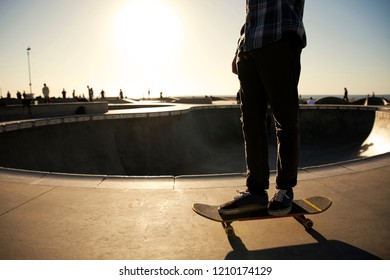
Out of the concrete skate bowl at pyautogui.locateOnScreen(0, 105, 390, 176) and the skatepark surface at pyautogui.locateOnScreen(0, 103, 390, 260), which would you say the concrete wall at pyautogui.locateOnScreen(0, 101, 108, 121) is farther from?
the skatepark surface at pyautogui.locateOnScreen(0, 103, 390, 260)

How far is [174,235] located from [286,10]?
1983 millimetres

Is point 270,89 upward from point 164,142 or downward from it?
upward

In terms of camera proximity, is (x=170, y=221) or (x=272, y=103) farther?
(x=170, y=221)

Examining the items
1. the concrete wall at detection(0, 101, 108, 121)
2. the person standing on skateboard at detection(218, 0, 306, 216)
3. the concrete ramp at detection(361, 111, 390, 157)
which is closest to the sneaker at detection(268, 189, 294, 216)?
the person standing on skateboard at detection(218, 0, 306, 216)

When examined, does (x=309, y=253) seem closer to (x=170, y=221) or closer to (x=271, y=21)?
(x=170, y=221)

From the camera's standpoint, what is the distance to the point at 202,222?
7.34 ft

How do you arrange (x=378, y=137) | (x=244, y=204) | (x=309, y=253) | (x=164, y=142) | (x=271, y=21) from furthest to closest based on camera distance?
(x=164, y=142), (x=378, y=137), (x=244, y=204), (x=271, y=21), (x=309, y=253)

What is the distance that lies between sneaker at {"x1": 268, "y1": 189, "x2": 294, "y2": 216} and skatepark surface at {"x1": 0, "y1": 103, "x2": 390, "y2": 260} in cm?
15

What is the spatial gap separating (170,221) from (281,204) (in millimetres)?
949

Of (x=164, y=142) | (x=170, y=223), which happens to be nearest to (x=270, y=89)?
(x=170, y=223)

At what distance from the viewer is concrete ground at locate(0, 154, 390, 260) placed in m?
1.77

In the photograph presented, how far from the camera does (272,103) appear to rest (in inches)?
83.4

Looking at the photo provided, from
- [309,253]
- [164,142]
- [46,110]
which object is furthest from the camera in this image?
[46,110]
